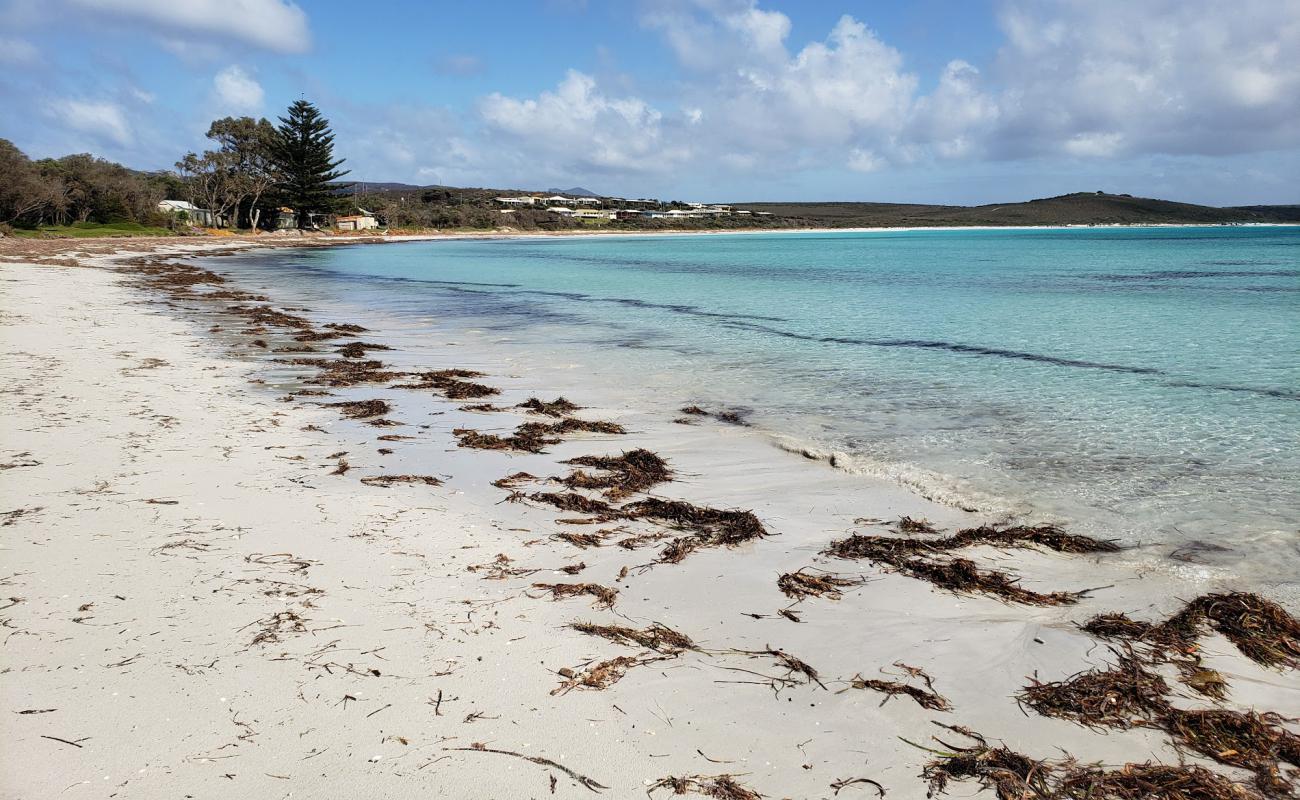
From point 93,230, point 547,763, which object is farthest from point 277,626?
point 93,230

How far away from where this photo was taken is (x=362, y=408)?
310 inches

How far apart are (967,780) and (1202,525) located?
144 inches

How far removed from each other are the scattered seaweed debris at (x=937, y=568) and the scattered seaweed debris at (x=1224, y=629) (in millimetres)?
301

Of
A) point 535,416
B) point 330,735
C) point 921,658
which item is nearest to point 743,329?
point 535,416

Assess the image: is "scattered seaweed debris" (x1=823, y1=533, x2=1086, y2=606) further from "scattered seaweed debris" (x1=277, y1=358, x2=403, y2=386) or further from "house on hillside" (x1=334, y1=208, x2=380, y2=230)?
"house on hillside" (x1=334, y1=208, x2=380, y2=230)

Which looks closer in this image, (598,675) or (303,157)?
(598,675)

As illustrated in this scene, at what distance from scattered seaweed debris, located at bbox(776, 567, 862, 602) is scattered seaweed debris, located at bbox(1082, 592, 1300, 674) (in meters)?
1.17

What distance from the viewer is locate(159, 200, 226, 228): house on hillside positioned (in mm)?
65875

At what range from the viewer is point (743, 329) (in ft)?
52.0

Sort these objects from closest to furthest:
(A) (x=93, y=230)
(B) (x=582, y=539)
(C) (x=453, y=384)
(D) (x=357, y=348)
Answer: (B) (x=582, y=539) < (C) (x=453, y=384) < (D) (x=357, y=348) < (A) (x=93, y=230)

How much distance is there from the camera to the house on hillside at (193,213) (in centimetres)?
6588

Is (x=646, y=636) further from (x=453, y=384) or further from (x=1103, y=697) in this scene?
(x=453, y=384)

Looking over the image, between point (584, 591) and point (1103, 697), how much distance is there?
236 centimetres

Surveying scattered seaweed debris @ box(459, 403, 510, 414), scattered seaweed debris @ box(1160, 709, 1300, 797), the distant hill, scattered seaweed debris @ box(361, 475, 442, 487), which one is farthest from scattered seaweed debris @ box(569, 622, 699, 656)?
the distant hill
